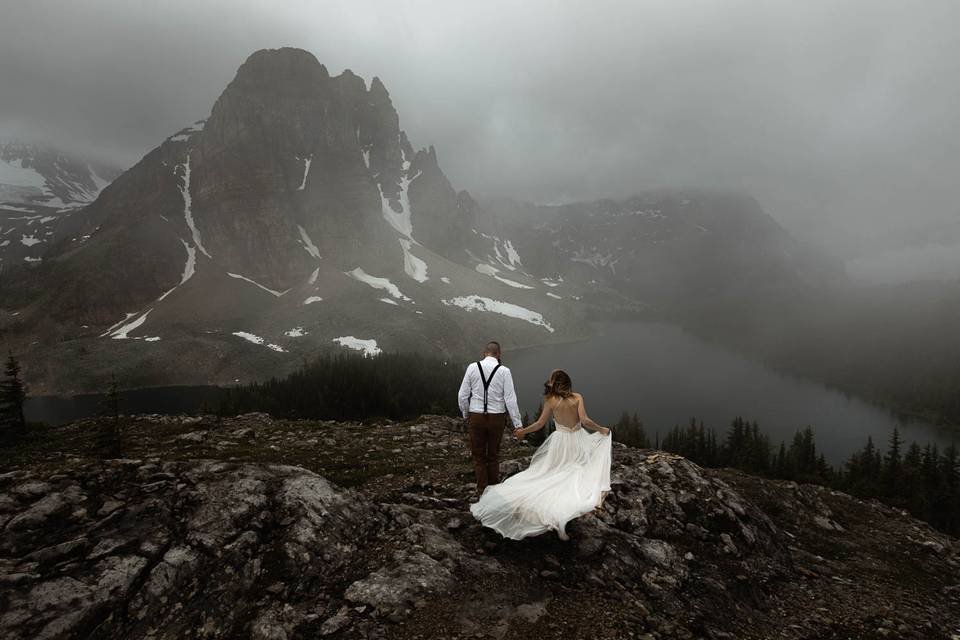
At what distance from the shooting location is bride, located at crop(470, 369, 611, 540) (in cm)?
962

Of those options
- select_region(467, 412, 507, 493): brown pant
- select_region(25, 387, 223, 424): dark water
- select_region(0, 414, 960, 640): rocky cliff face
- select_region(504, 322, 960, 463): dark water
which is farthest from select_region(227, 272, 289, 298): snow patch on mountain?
select_region(467, 412, 507, 493): brown pant

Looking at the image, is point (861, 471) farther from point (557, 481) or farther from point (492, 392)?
point (492, 392)

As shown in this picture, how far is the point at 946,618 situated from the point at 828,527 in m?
9.13

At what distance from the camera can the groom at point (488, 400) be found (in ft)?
34.8

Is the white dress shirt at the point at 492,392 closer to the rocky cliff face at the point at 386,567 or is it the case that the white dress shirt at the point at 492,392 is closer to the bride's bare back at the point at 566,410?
the bride's bare back at the point at 566,410

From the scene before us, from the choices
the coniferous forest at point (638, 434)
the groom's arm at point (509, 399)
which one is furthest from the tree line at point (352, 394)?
the groom's arm at point (509, 399)

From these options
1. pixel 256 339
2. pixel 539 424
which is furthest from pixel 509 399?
pixel 256 339

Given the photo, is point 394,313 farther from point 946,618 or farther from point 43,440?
point 946,618

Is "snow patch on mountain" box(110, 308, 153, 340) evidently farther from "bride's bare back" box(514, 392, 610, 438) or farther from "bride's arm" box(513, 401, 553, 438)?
"bride's bare back" box(514, 392, 610, 438)

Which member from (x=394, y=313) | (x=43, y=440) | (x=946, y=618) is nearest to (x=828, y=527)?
(x=946, y=618)

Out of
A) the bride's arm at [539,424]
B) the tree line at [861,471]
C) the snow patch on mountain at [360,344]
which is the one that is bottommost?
the tree line at [861,471]

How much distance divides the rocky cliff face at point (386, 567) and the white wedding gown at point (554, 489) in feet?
2.23

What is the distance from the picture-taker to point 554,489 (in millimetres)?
10070

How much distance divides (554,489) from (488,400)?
2639mm
